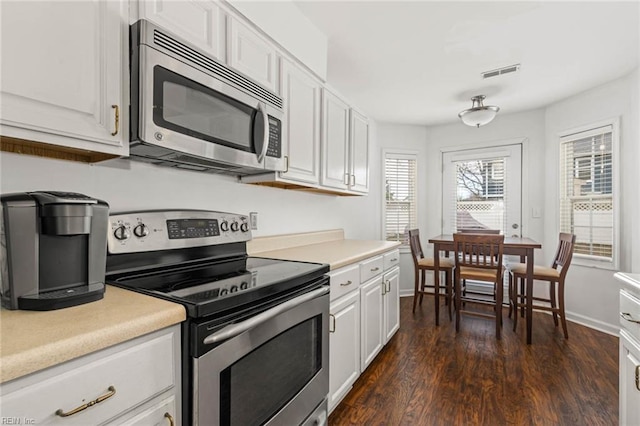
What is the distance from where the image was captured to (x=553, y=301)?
3.12 m

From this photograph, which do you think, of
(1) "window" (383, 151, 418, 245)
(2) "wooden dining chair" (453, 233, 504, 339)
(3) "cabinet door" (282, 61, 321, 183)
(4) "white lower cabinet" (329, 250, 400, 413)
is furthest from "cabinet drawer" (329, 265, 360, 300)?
(1) "window" (383, 151, 418, 245)

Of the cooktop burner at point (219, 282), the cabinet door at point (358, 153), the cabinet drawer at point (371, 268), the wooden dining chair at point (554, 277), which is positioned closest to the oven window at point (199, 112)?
the cooktop burner at point (219, 282)

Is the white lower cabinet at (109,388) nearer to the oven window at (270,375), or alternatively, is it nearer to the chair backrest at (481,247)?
the oven window at (270,375)

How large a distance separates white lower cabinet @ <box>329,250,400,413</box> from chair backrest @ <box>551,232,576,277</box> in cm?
165

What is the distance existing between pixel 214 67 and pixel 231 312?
1037 mm

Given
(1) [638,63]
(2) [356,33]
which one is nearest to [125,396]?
(2) [356,33]

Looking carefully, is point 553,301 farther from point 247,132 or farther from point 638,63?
point 247,132

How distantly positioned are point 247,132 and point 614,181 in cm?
364

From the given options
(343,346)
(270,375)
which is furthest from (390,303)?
(270,375)

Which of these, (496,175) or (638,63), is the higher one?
(638,63)

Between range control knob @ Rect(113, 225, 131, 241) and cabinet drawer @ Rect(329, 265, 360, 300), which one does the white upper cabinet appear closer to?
cabinet drawer @ Rect(329, 265, 360, 300)

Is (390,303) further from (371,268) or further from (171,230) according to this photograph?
(171,230)

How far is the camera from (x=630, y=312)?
1.30 meters

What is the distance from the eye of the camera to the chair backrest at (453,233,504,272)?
294 centimetres
